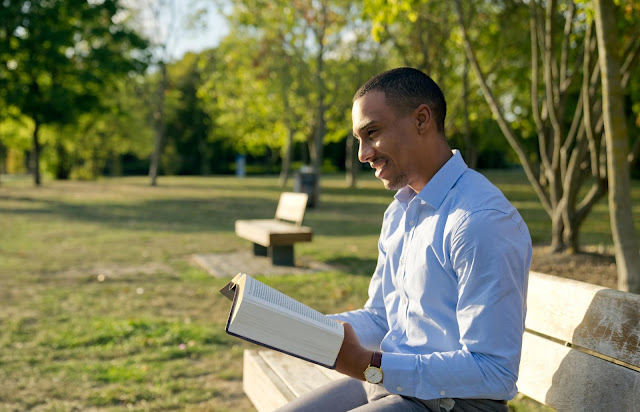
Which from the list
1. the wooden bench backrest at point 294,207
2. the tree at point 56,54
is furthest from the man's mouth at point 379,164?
the tree at point 56,54

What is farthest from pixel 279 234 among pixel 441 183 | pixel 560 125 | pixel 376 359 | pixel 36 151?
pixel 36 151

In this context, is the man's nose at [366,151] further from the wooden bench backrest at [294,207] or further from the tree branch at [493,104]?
the wooden bench backrest at [294,207]

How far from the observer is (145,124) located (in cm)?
4666

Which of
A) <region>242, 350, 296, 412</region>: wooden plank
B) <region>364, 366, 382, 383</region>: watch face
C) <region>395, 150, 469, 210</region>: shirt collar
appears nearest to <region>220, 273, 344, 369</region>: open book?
<region>364, 366, 382, 383</region>: watch face

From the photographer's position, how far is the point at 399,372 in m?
1.83

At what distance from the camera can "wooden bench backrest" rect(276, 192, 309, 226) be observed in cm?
927

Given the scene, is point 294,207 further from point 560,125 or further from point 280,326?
point 280,326

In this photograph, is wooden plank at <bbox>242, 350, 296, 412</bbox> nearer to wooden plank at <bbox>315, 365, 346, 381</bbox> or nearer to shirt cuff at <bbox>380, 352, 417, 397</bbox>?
wooden plank at <bbox>315, 365, 346, 381</bbox>

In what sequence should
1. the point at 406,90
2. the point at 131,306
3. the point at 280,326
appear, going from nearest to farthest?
the point at 280,326, the point at 406,90, the point at 131,306

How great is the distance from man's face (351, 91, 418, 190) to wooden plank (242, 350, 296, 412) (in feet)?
3.68

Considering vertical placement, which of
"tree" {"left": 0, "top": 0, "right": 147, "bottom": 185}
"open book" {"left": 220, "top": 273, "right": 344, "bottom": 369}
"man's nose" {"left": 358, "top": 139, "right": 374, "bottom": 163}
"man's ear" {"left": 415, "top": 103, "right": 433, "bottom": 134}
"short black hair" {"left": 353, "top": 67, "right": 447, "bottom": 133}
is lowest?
"open book" {"left": 220, "top": 273, "right": 344, "bottom": 369}

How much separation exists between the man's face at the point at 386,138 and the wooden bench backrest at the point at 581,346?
77 centimetres

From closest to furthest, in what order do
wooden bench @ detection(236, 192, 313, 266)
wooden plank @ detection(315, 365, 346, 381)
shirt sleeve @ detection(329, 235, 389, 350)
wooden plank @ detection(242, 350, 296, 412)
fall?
shirt sleeve @ detection(329, 235, 389, 350), wooden plank @ detection(242, 350, 296, 412), wooden plank @ detection(315, 365, 346, 381), wooden bench @ detection(236, 192, 313, 266)

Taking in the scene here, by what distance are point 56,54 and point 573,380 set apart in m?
29.8
